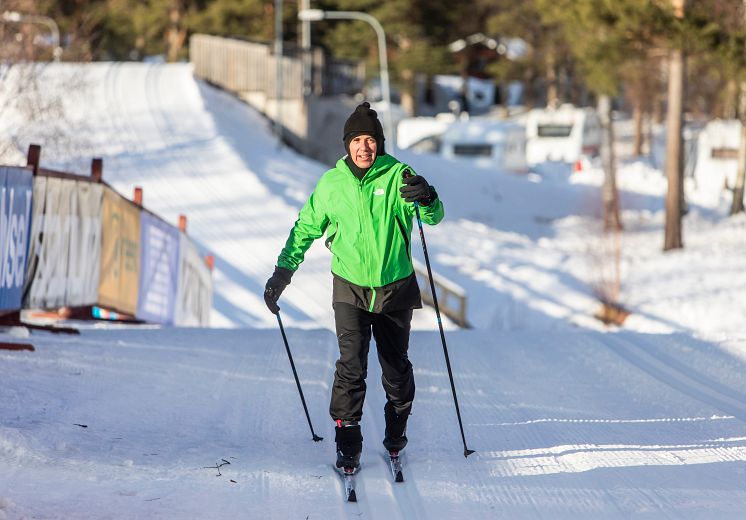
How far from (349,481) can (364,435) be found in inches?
49.9

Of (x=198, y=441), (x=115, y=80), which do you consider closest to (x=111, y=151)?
(x=115, y=80)

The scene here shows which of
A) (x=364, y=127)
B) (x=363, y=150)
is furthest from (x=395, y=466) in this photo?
(x=364, y=127)

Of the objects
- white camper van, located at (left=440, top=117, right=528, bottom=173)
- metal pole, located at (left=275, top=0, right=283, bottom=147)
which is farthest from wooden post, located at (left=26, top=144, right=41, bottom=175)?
white camper van, located at (left=440, top=117, right=528, bottom=173)

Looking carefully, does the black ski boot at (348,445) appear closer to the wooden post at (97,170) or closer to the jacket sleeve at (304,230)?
the jacket sleeve at (304,230)

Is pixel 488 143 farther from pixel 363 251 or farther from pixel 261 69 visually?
pixel 363 251

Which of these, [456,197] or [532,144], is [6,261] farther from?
[532,144]

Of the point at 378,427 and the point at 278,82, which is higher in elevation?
the point at 278,82

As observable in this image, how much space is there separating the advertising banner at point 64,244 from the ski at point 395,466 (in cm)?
534

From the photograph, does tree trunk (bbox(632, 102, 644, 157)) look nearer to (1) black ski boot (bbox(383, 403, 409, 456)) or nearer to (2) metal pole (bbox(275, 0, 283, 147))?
(2) metal pole (bbox(275, 0, 283, 147))

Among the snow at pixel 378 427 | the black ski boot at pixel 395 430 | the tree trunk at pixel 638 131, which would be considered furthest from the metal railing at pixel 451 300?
the tree trunk at pixel 638 131

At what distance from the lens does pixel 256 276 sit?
23406 millimetres

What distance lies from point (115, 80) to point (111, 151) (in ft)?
38.1

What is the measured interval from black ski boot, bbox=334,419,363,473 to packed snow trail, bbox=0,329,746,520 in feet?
0.35

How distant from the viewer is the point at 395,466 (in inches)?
226
